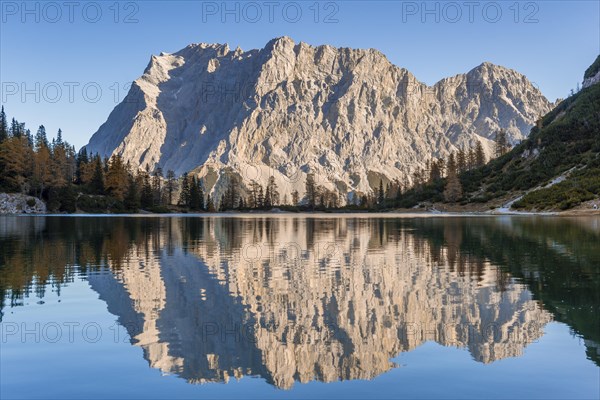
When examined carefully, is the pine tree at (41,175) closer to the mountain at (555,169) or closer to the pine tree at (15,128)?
the pine tree at (15,128)

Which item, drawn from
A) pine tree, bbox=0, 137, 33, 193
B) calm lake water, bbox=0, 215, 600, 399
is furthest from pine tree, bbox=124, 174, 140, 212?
calm lake water, bbox=0, 215, 600, 399

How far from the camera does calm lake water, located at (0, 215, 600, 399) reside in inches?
435

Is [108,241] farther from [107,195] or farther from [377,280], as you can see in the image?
[107,195]

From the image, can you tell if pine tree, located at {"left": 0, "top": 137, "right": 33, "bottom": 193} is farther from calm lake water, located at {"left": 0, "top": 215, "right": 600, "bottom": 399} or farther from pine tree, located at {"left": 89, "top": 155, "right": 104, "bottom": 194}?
calm lake water, located at {"left": 0, "top": 215, "right": 600, "bottom": 399}

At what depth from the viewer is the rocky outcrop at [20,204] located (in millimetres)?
132750

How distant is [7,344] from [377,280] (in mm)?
15006

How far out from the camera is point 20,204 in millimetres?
135375

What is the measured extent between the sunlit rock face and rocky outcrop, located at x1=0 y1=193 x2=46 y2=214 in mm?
121748

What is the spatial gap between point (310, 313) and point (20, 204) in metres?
140

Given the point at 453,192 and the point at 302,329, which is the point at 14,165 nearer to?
the point at 453,192

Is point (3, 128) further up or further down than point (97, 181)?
further up

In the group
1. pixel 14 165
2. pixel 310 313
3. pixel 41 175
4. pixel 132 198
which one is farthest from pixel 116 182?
pixel 310 313

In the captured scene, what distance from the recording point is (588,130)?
541 feet

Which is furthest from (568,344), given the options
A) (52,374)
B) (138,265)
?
(138,265)
